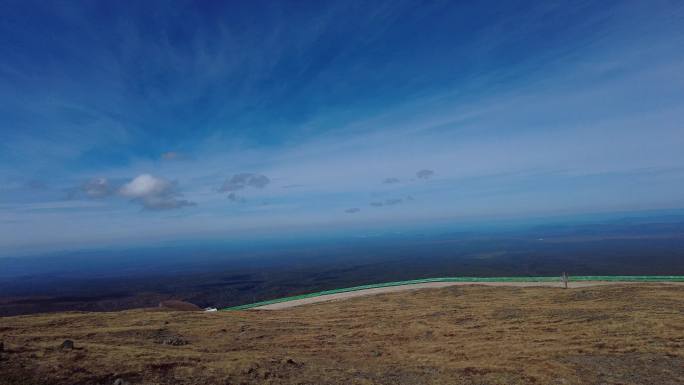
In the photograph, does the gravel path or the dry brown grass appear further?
the gravel path

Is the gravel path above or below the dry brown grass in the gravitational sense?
below

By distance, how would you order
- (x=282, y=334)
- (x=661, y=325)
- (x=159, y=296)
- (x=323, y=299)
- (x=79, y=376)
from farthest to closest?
(x=159, y=296) → (x=323, y=299) → (x=282, y=334) → (x=661, y=325) → (x=79, y=376)

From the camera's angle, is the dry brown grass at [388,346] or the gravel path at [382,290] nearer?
the dry brown grass at [388,346]

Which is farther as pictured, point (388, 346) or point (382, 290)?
point (382, 290)

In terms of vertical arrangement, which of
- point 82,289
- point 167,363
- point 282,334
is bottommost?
point 82,289

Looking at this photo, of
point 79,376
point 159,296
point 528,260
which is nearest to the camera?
point 79,376

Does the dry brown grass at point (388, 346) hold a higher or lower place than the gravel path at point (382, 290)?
higher

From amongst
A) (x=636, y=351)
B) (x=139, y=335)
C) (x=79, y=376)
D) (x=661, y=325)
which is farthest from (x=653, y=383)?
(x=139, y=335)

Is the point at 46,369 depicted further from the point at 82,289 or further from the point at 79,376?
the point at 82,289
